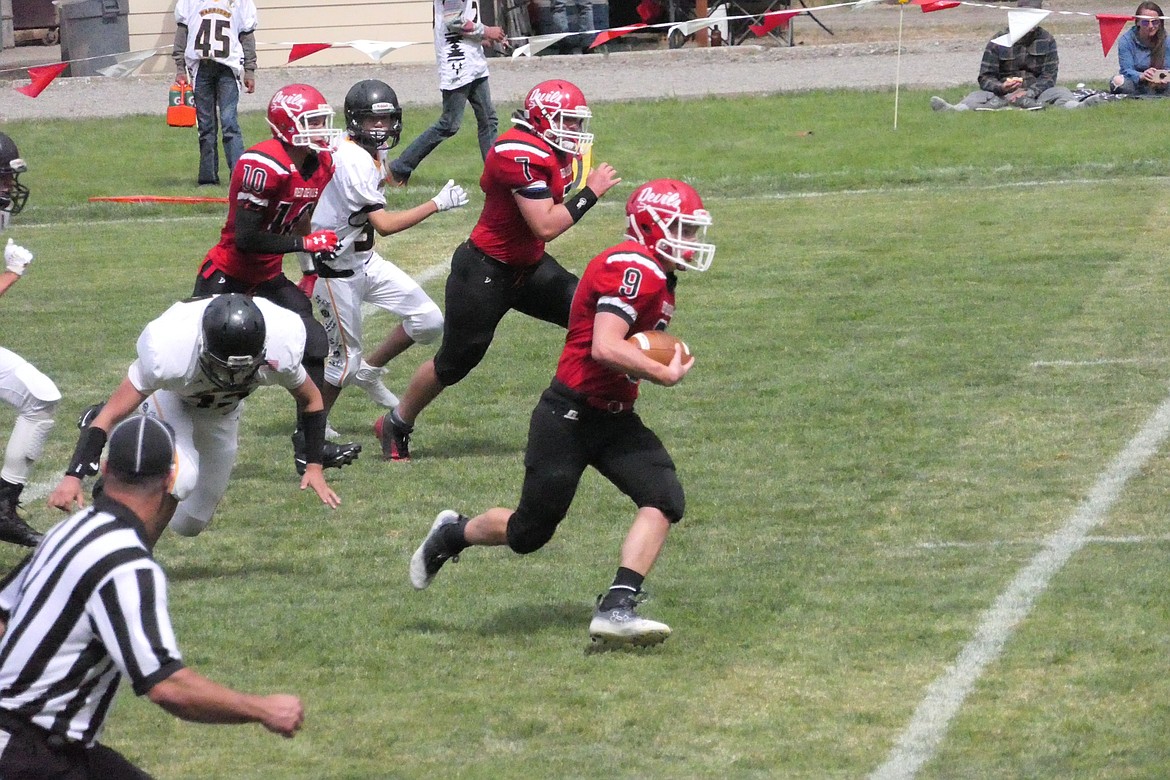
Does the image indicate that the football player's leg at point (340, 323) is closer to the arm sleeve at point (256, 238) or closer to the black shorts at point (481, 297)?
the black shorts at point (481, 297)

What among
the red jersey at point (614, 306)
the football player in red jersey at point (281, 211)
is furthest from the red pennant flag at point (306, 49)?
the red jersey at point (614, 306)

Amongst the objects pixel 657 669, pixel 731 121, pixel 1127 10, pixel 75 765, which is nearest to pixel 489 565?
pixel 657 669

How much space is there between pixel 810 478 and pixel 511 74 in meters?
14.8

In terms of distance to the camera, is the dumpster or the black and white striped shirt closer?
the black and white striped shirt

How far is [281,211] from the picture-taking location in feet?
27.7

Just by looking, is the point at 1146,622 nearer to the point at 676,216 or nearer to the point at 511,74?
the point at 676,216

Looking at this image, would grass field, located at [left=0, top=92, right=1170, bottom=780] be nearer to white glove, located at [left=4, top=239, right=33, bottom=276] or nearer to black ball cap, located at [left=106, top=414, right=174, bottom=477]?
white glove, located at [left=4, top=239, right=33, bottom=276]

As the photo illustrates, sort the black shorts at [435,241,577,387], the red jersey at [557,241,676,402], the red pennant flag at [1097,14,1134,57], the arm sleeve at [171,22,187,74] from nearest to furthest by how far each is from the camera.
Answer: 1. the red jersey at [557,241,676,402]
2. the black shorts at [435,241,577,387]
3. the arm sleeve at [171,22,187,74]
4. the red pennant flag at [1097,14,1134,57]

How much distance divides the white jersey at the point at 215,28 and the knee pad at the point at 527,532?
1079cm

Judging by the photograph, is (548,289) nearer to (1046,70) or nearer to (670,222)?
(670,222)

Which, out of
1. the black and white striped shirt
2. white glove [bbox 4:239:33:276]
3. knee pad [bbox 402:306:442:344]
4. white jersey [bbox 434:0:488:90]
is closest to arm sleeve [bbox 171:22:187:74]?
white jersey [bbox 434:0:488:90]

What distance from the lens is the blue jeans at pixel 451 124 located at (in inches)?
618

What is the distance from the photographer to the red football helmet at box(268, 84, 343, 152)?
8305mm

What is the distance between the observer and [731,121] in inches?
756
